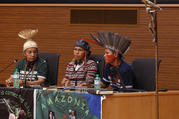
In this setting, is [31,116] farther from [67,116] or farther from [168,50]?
[168,50]

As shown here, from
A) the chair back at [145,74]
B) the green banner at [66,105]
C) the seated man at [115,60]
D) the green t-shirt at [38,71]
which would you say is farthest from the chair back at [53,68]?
the chair back at [145,74]

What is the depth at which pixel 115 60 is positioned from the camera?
3992 mm

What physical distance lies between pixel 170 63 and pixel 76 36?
1561 millimetres

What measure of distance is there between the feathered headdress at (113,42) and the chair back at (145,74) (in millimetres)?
448

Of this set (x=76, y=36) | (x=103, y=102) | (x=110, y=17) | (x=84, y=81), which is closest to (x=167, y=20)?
(x=110, y=17)

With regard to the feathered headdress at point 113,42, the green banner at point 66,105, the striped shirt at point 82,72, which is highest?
the feathered headdress at point 113,42

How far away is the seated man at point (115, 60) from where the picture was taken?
369 cm

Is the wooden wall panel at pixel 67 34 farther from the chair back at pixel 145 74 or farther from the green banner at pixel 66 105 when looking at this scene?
the green banner at pixel 66 105

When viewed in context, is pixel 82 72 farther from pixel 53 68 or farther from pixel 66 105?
pixel 66 105

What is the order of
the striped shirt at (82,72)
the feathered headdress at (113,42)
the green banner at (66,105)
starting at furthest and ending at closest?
the striped shirt at (82,72) → the feathered headdress at (113,42) → the green banner at (66,105)

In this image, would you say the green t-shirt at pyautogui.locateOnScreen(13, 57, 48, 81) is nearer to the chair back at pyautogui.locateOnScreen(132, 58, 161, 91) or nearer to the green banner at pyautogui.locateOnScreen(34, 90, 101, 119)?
the green banner at pyautogui.locateOnScreen(34, 90, 101, 119)

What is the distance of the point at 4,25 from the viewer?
22.0 feet

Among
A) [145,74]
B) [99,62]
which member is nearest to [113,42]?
[145,74]

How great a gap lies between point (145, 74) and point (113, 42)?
0.58 metres
